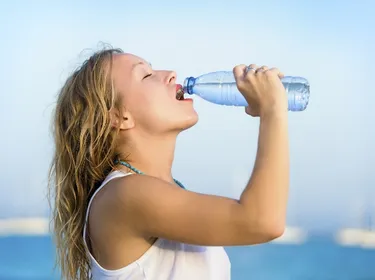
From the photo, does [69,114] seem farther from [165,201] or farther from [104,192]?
[165,201]

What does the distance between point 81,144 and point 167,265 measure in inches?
11.8

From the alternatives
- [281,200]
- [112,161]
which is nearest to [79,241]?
[112,161]

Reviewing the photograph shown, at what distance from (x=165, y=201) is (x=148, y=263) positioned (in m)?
A: 0.15

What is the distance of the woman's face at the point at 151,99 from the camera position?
1382mm

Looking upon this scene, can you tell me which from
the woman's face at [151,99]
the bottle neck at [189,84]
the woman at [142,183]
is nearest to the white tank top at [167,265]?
the woman at [142,183]

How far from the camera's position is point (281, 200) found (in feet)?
3.81

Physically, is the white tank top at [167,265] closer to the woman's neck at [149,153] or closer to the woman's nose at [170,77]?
the woman's neck at [149,153]

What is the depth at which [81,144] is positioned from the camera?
1415 millimetres

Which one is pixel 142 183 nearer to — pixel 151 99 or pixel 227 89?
pixel 151 99

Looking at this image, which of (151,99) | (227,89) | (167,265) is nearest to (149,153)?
(151,99)

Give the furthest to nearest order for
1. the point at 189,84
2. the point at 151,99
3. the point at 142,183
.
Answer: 1. the point at 189,84
2. the point at 151,99
3. the point at 142,183

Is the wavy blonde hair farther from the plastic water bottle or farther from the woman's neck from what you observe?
the plastic water bottle

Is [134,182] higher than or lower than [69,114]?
lower

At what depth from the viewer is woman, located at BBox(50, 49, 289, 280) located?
46.5 inches
